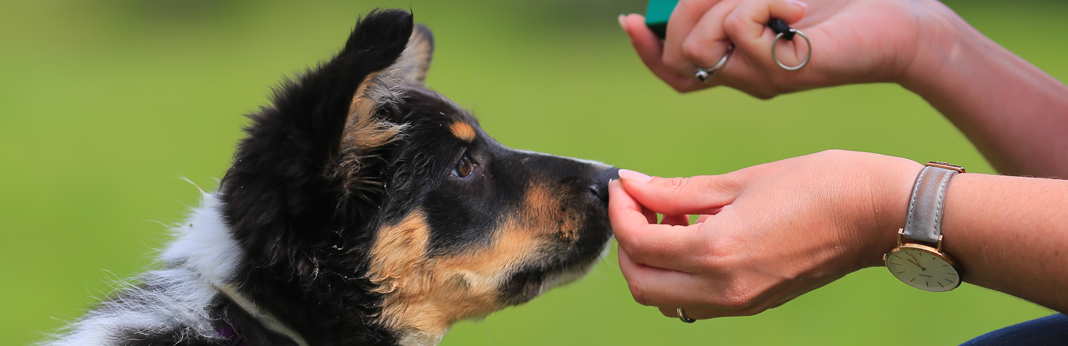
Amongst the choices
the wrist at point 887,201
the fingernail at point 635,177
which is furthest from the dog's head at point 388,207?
the wrist at point 887,201

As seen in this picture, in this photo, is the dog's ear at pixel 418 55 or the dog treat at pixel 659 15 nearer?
the dog treat at pixel 659 15

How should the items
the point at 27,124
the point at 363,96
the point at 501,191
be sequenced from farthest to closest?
the point at 27,124 → the point at 501,191 → the point at 363,96

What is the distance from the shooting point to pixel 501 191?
3.31 metres

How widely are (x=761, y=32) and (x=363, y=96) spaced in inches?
70.7

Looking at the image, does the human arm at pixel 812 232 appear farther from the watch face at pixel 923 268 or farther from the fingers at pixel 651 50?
the fingers at pixel 651 50

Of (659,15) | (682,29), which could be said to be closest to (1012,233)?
(682,29)

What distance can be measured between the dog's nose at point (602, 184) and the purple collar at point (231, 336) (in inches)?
59.0

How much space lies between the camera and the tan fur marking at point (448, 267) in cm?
305

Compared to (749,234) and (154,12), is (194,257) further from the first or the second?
(154,12)

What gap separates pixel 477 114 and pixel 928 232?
8.18ft

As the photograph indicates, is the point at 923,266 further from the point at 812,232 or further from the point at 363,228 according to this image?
the point at 363,228

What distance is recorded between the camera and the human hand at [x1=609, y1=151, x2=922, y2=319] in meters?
2.23

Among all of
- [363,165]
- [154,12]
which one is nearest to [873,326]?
[363,165]

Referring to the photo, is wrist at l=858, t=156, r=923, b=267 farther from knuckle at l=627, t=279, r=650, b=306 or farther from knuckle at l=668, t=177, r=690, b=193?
knuckle at l=627, t=279, r=650, b=306
